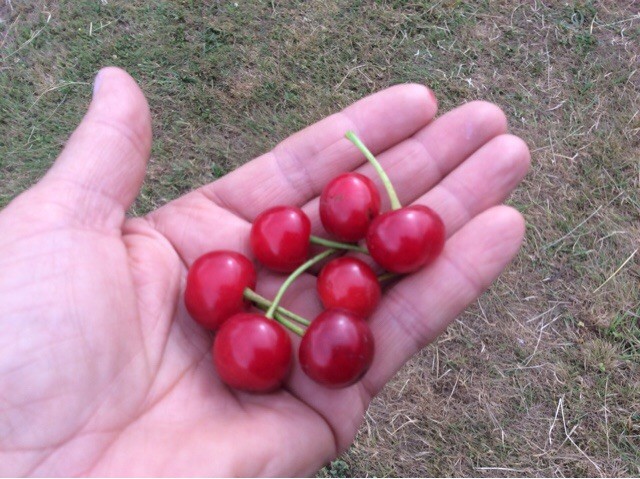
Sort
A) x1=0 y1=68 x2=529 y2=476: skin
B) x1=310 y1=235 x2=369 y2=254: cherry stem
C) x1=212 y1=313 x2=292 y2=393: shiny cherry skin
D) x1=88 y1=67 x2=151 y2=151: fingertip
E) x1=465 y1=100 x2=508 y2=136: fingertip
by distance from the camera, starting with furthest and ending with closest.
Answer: x1=465 y1=100 x2=508 y2=136: fingertip, x1=310 y1=235 x2=369 y2=254: cherry stem, x1=88 y1=67 x2=151 y2=151: fingertip, x1=212 y1=313 x2=292 y2=393: shiny cherry skin, x1=0 y1=68 x2=529 y2=476: skin

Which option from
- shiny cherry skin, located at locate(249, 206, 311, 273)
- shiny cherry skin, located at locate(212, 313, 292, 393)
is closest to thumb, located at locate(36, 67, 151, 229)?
shiny cherry skin, located at locate(249, 206, 311, 273)

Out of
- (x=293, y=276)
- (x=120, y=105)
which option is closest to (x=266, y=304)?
(x=293, y=276)

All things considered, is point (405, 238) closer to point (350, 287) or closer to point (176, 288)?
point (350, 287)

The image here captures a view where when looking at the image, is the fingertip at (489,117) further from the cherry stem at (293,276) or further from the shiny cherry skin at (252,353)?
the shiny cherry skin at (252,353)

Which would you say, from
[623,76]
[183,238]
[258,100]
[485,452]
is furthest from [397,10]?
[485,452]

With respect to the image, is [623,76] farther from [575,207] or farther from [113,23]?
[113,23]

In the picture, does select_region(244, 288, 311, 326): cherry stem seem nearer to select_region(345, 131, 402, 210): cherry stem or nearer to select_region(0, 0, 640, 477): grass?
select_region(345, 131, 402, 210): cherry stem
